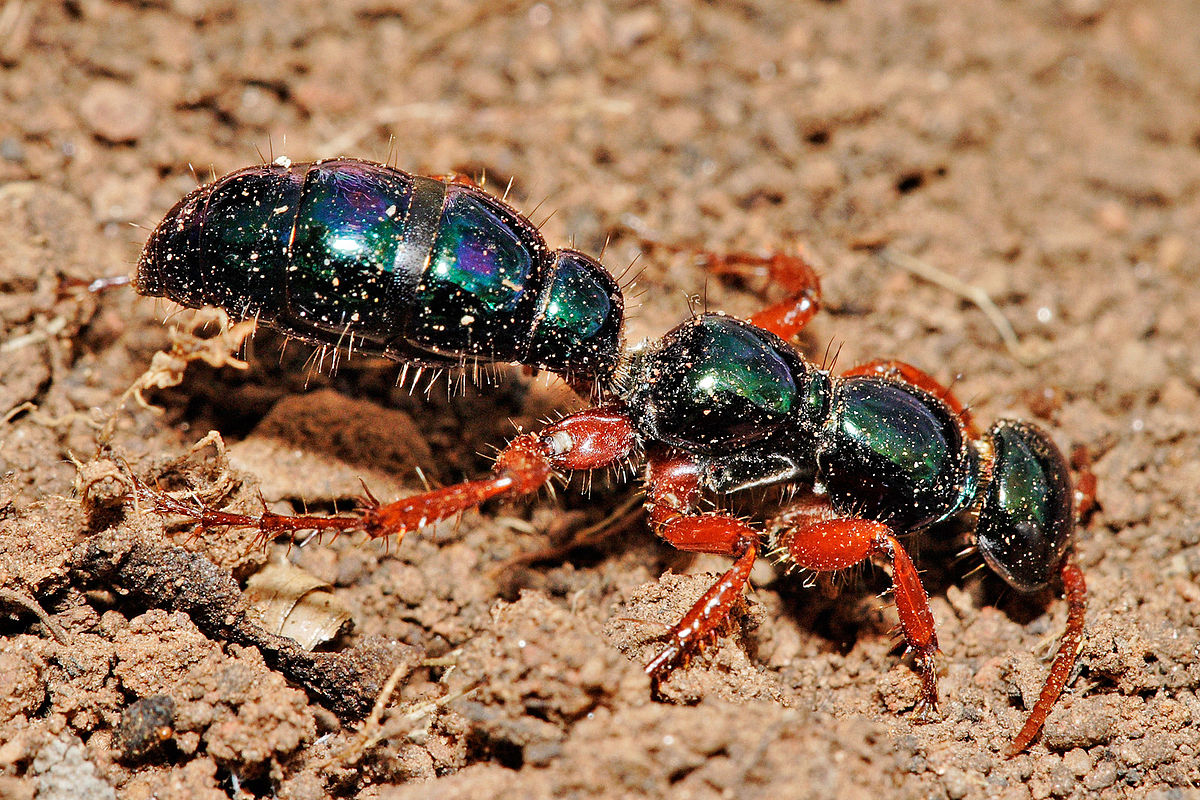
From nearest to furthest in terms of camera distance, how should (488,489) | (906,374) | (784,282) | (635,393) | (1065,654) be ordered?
1. (488,489)
2. (1065,654)
3. (635,393)
4. (906,374)
5. (784,282)

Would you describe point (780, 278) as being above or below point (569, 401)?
above

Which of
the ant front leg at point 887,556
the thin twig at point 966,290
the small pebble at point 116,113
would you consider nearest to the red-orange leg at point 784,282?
the thin twig at point 966,290

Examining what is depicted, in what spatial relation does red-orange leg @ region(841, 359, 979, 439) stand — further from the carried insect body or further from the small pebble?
the small pebble

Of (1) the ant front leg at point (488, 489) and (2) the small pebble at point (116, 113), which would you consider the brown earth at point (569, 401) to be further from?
(1) the ant front leg at point (488, 489)

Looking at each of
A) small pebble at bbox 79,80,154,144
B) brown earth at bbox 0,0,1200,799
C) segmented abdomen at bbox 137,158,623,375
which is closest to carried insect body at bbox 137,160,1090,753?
segmented abdomen at bbox 137,158,623,375

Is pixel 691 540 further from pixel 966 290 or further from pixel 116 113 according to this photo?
pixel 116 113

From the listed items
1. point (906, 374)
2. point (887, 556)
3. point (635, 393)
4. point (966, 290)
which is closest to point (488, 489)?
point (635, 393)
